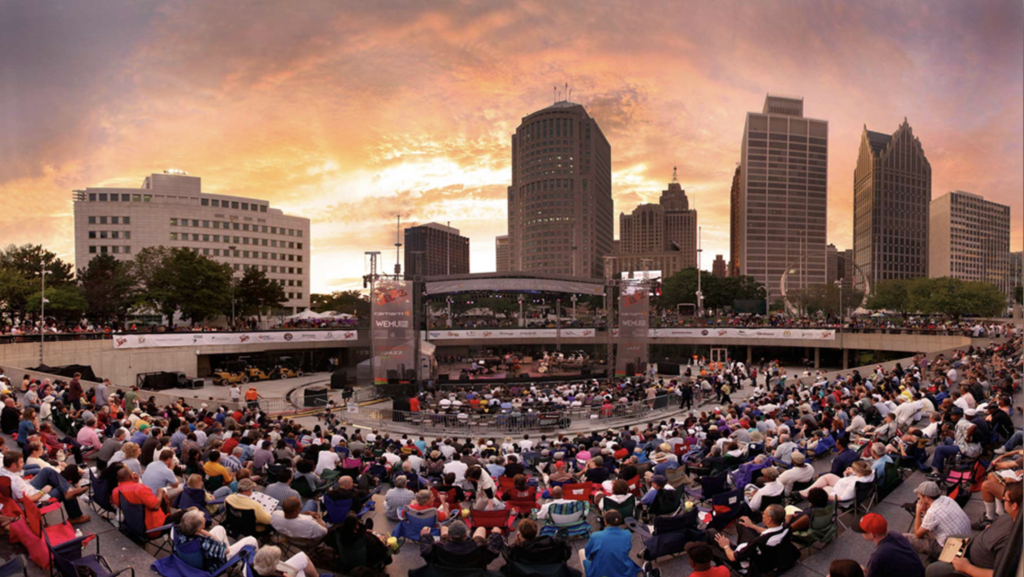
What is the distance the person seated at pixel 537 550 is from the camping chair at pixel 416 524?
187 cm

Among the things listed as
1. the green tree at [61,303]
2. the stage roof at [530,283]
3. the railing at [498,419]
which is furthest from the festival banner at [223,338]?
the railing at [498,419]

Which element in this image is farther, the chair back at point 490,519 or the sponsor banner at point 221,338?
the sponsor banner at point 221,338

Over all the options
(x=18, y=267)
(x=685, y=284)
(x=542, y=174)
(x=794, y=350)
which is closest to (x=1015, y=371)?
(x=794, y=350)

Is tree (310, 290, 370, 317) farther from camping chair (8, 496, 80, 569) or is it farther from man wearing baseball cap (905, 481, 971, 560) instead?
man wearing baseball cap (905, 481, 971, 560)

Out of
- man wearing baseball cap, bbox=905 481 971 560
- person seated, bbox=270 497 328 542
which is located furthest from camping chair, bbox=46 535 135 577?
man wearing baseball cap, bbox=905 481 971 560

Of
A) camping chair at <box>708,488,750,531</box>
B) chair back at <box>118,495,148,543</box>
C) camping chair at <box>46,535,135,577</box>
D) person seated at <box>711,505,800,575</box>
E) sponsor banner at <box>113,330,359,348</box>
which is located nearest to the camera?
camping chair at <box>46,535,135,577</box>

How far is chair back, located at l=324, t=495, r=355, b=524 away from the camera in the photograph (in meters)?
6.48

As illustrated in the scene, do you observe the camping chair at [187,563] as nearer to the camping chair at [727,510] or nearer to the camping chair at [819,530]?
the camping chair at [727,510]

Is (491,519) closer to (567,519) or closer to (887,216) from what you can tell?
(567,519)

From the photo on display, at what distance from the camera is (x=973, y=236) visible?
372 inches

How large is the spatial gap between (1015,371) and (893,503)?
11.2 metres

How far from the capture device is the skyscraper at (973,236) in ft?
13.7

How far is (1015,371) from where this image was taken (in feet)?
46.4

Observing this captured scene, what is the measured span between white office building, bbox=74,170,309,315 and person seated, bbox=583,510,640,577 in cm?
7999
